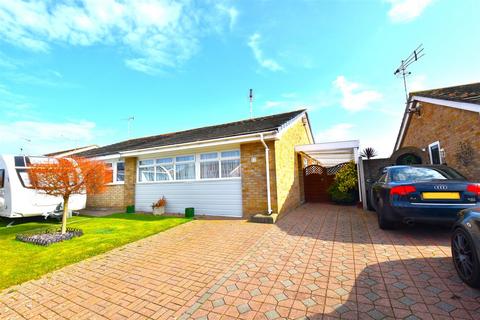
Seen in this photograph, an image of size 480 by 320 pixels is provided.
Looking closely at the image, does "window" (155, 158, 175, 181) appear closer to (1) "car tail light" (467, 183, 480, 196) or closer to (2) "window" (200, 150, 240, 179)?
(2) "window" (200, 150, 240, 179)

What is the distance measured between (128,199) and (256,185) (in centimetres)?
759

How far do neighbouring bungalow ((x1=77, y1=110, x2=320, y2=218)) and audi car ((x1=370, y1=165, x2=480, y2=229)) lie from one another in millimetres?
3722

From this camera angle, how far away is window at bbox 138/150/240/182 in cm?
871

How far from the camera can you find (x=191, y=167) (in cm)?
957

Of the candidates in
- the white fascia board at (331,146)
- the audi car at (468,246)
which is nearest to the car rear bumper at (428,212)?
the audi car at (468,246)

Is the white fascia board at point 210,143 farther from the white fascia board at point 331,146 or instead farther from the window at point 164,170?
Answer: the white fascia board at point 331,146

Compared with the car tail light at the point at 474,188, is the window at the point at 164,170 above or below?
above

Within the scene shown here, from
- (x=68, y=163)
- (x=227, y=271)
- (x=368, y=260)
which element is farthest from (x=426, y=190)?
(x=68, y=163)

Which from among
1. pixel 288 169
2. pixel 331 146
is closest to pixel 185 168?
pixel 288 169

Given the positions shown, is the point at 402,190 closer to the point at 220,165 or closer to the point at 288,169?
the point at 288,169

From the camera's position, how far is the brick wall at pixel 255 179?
779 cm

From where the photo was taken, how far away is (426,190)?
4160 mm

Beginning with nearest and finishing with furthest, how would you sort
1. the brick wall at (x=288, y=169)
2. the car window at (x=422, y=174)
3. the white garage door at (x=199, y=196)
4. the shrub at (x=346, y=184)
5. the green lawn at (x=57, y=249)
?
the green lawn at (x=57, y=249) → the car window at (x=422, y=174) → the brick wall at (x=288, y=169) → the white garage door at (x=199, y=196) → the shrub at (x=346, y=184)

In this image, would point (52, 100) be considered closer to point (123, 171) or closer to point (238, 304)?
point (123, 171)
